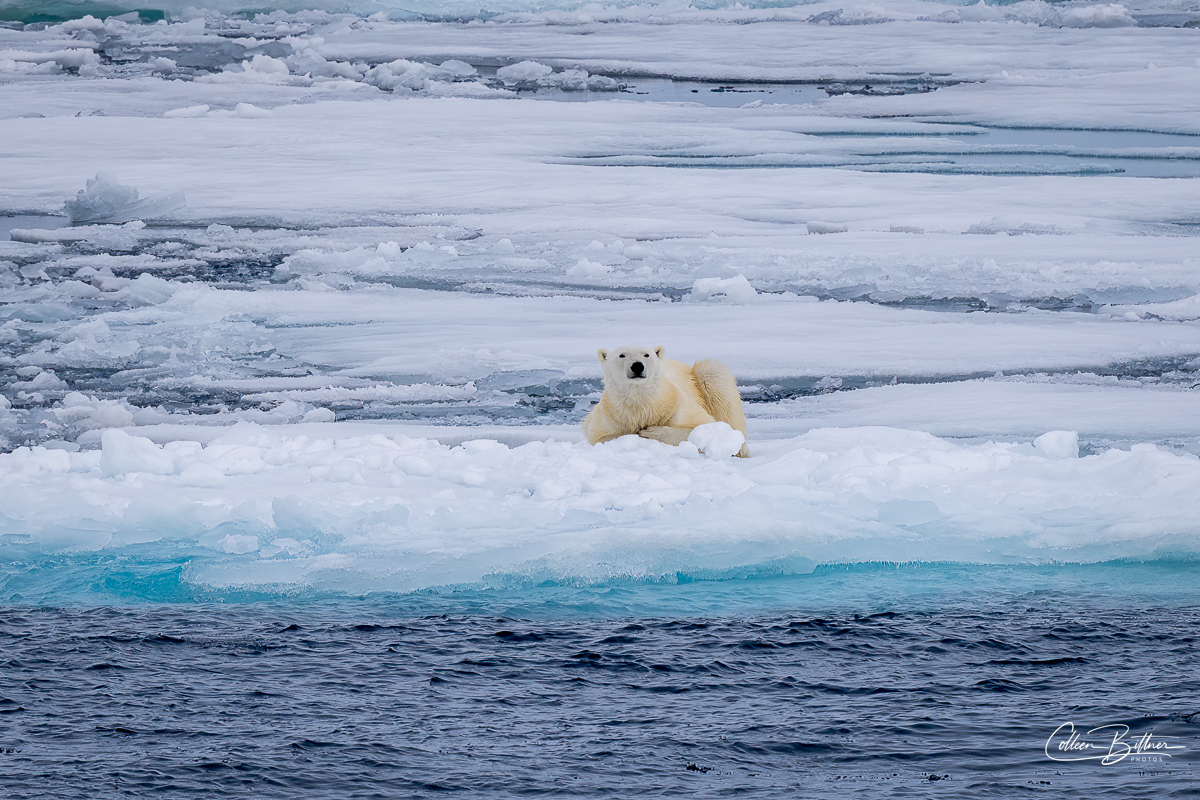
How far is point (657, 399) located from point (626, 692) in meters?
2.40

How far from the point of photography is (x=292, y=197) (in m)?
12.1

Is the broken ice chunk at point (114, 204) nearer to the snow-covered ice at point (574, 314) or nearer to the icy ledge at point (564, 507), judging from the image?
the snow-covered ice at point (574, 314)

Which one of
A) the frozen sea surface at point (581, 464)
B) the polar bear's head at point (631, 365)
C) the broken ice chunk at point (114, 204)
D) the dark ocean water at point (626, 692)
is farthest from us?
the broken ice chunk at point (114, 204)

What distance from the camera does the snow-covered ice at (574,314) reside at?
4.88 meters

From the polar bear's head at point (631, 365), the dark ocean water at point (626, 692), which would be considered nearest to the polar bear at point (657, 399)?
the polar bear's head at point (631, 365)

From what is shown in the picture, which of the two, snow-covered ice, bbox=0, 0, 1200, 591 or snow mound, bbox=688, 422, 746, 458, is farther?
snow mound, bbox=688, 422, 746, 458

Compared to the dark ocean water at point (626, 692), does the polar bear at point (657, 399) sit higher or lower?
higher

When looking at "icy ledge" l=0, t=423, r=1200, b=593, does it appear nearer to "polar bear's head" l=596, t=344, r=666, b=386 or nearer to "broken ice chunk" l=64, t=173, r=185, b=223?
"polar bear's head" l=596, t=344, r=666, b=386

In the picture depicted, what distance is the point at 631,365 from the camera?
18.0ft

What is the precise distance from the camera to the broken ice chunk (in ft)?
37.0

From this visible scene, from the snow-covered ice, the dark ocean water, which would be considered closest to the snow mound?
the snow-covered ice

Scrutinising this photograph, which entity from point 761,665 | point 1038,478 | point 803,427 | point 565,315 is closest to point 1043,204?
point 565,315

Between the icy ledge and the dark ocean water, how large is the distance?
0.66 ft

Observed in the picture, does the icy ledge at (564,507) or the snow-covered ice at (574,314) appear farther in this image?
the snow-covered ice at (574,314)
